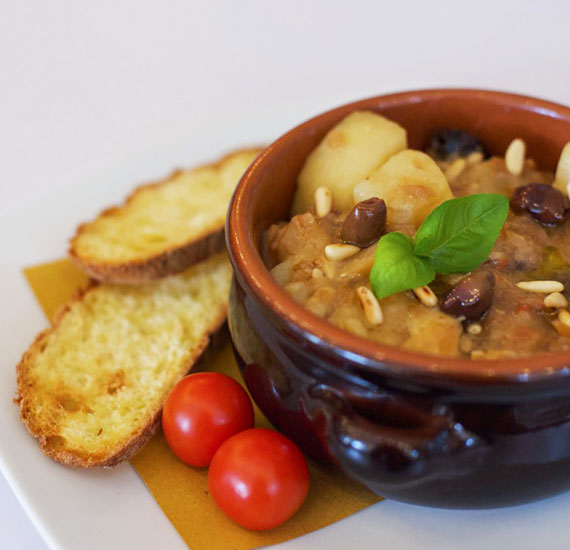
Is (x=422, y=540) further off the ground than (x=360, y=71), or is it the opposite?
(x=360, y=71)

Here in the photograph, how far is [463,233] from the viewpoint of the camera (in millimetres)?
2400

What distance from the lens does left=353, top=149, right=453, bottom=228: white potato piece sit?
2.64 m

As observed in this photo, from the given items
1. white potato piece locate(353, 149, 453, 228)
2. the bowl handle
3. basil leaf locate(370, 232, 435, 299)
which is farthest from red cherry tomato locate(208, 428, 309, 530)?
white potato piece locate(353, 149, 453, 228)

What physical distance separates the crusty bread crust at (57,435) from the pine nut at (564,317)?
1.31m

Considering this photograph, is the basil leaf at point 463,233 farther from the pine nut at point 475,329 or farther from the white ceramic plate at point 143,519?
the white ceramic plate at point 143,519

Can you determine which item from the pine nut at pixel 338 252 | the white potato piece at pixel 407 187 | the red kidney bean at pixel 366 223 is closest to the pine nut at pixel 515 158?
the white potato piece at pixel 407 187

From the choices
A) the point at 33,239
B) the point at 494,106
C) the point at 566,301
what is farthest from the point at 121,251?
the point at 566,301

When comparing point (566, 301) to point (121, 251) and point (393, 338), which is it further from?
point (121, 251)

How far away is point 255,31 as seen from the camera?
227 inches

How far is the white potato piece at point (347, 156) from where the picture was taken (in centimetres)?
288

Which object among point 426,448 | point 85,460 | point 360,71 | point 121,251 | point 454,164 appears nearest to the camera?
point 426,448

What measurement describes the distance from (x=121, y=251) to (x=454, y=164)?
4.74ft

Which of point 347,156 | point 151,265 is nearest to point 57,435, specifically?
point 151,265

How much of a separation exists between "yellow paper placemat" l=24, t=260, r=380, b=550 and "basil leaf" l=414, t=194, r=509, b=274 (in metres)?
0.74
